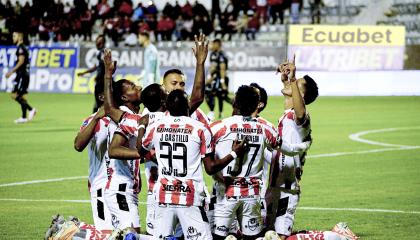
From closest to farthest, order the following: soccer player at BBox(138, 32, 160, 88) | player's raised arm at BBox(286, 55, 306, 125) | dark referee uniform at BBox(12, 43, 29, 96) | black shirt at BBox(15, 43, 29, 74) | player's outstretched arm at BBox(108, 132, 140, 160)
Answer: player's outstretched arm at BBox(108, 132, 140, 160)
player's raised arm at BBox(286, 55, 306, 125)
soccer player at BBox(138, 32, 160, 88)
black shirt at BBox(15, 43, 29, 74)
dark referee uniform at BBox(12, 43, 29, 96)

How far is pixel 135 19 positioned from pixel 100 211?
34511 mm

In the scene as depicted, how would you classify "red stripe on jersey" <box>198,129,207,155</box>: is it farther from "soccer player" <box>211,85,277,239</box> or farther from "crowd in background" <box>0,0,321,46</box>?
"crowd in background" <box>0,0,321,46</box>

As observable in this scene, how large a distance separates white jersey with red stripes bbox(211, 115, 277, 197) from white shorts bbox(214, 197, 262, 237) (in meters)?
0.08

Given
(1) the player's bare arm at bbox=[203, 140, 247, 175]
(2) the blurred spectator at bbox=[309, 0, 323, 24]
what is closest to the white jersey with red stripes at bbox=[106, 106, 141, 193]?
→ (1) the player's bare arm at bbox=[203, 140, 247, 175]

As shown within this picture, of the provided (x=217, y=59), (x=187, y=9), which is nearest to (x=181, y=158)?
(x=217, y=59)

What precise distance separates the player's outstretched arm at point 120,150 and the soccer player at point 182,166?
1.65ft

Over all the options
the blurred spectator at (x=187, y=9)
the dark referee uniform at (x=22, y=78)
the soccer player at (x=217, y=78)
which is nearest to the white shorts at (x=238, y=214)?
the soccer player at (x=217, y=78)

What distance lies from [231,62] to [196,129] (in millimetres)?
28604

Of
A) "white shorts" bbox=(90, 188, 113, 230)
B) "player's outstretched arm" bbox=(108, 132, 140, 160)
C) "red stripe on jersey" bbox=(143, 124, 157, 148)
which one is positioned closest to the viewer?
"red stripe on jersey" bbox=(143, 124, 157, 148)

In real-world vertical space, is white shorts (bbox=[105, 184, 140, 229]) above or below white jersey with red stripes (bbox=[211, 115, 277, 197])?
below

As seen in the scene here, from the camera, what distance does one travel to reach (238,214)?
9.16 meters

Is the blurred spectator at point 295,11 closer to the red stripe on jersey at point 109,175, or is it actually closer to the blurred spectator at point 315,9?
the blurred spectator at point 315,9

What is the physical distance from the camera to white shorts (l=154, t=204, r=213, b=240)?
8.55 m

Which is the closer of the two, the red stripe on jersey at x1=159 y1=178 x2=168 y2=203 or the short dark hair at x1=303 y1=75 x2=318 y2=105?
the red stripe on jersey at x1=159 y1=178 x2=168 y2=203
